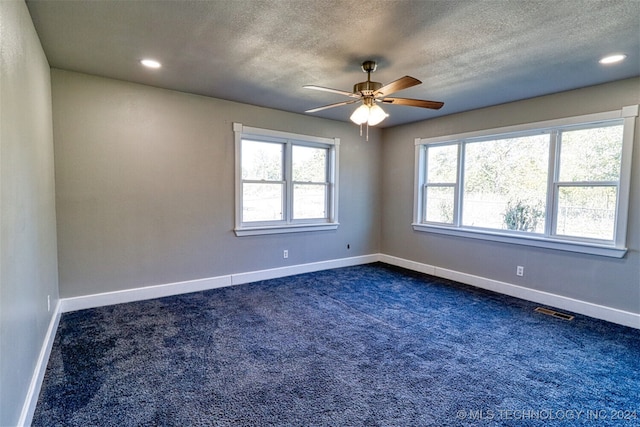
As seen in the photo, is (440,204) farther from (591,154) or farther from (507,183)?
(591,154)

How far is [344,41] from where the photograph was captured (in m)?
2.60

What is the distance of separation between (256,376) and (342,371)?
645 mm

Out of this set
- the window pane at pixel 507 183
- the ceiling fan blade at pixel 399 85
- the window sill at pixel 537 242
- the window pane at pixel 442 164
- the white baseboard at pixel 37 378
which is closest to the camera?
the white baseboard at pixel 37 378

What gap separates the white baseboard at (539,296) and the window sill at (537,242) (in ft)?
1.89

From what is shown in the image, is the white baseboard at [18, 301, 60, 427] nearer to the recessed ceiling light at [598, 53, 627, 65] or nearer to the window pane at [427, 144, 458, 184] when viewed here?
the recessed ceiling light at [598, 53, 627, 65]

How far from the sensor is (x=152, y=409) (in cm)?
200

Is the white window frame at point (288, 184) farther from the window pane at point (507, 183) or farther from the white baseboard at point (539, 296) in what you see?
the window pane at point (507, 183)

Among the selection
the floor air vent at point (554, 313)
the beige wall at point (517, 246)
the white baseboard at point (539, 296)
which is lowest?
the floor air vent at point (554, 313)

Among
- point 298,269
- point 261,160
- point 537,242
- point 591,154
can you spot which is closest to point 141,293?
point 298,269

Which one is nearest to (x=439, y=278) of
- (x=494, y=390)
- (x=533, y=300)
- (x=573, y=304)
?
(x=533, y=300)

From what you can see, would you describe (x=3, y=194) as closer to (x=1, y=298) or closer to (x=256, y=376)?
(x=1, y=298)

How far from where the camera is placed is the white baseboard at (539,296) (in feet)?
11.1

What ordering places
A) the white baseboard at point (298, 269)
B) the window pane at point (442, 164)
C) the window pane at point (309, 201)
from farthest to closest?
1. the window pane at point (309, 201)
2. the window pane at point (442, 164)
3. the white baseboard at point (298, 269)

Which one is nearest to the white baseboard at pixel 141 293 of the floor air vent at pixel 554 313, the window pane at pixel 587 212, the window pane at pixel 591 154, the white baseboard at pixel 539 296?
the white baseboard at pixel 539 296
